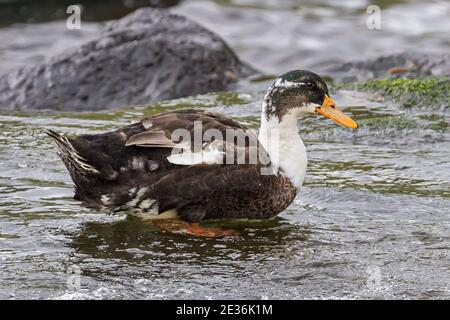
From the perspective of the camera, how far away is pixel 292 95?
682 centimetres

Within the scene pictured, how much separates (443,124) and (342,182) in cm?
179

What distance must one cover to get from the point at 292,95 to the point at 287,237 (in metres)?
1.07

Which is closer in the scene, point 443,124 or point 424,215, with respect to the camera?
point 424,215

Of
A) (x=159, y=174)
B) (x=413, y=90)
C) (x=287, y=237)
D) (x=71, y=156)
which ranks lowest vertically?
(x=287, y=237)

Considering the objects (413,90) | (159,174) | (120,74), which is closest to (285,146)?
(159,174)

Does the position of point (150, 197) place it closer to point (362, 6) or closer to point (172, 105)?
point (172, 105)

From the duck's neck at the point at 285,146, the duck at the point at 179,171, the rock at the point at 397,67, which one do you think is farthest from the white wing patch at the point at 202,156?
the rock at the point at 397,67

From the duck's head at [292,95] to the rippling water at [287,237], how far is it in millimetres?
714

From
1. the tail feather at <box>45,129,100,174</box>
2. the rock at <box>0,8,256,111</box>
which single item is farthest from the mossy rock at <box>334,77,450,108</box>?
the tail feather at <box>45,129,100,174</box>

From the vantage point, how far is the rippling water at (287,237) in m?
5.44

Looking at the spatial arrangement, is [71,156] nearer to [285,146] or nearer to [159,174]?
[159,174]
